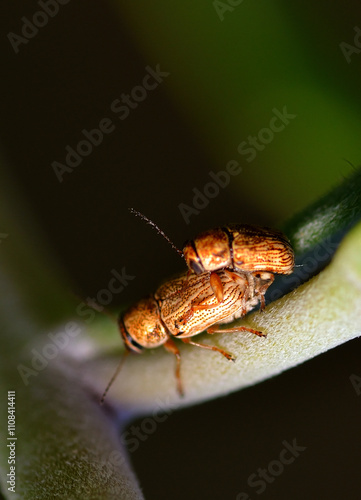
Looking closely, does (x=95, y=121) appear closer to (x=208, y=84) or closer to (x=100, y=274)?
(x=208, y=84)

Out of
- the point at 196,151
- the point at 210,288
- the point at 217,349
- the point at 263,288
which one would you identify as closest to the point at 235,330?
the point at 217,349

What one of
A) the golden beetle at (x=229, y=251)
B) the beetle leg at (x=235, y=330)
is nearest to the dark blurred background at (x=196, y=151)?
the golden beetle at (x=229, y=251)

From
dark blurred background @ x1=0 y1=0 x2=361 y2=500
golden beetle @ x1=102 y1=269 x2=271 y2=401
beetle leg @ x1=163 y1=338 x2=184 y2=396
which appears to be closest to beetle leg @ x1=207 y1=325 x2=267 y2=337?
golden beetle @ x1=102 y1=269 x2=271 y2=401

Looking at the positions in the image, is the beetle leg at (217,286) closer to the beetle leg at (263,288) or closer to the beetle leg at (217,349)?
the beetle leg at (263,288)

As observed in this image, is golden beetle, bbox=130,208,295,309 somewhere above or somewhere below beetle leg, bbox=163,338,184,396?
above

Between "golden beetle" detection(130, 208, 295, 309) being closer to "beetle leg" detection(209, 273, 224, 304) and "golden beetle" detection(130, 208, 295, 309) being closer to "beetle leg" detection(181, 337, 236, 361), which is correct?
"beetle leg" detection(209, 273, 224, 304)

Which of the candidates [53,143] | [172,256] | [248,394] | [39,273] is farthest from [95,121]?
[248,394]

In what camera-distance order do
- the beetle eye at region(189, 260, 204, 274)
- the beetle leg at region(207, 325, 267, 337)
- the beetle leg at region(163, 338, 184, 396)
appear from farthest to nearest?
the beetle eye at region(189, 260, 204, 274) → the beetle leg at region(163, 338, 184, 396) → the beetle leg at region(207, 325, 267, 337)

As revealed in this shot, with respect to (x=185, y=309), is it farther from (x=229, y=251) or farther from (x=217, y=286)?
(x=229, y=251)
